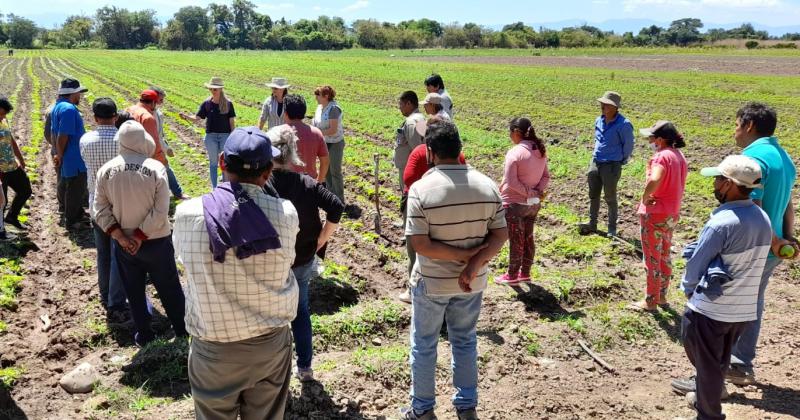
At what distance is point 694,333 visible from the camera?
387 centimetres

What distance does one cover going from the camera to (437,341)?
392cm

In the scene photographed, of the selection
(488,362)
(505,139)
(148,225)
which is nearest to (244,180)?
(148,225)

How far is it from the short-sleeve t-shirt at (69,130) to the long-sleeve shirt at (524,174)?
17.0ft

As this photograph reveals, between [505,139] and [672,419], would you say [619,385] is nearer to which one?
[672,419]

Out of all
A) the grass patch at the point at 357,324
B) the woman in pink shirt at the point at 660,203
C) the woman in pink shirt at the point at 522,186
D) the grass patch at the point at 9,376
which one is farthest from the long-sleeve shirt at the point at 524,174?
the grass patch at the point at 9,376

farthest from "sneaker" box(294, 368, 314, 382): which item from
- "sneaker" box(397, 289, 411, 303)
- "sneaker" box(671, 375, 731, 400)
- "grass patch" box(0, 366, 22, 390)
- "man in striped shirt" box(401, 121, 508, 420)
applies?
"sneaker" box(671, 375, 731, 400)

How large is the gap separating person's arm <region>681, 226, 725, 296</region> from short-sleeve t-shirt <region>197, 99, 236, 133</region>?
274 inches

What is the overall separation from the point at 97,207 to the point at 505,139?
1153cm

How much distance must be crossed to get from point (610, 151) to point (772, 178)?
3394mm

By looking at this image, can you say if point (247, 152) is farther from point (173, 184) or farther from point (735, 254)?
point (173, 184)

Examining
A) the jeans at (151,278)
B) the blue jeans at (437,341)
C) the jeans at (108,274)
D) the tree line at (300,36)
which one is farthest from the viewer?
the tree line at (300,36)

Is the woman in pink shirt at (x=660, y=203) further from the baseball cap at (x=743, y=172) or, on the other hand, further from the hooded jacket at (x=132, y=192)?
the hooded jacket at (x=132, y=192)

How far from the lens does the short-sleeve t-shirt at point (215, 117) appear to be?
8.84 metres

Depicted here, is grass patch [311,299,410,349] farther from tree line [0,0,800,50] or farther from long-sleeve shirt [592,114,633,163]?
tree line [0,0,800,50]
